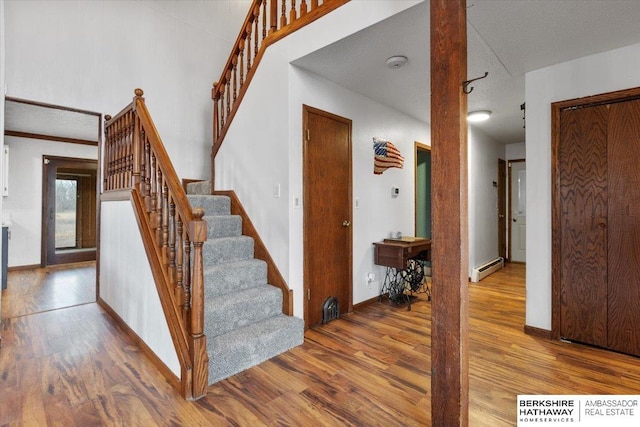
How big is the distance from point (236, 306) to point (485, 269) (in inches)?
162

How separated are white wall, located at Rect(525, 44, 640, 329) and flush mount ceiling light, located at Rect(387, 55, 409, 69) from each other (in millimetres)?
1174

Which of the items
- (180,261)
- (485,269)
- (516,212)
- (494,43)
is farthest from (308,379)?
(516,212)

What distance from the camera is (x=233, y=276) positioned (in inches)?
107

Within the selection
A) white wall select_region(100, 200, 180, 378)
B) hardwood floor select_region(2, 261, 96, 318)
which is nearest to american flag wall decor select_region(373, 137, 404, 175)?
white wall select_region(100, 200, 180, 378)

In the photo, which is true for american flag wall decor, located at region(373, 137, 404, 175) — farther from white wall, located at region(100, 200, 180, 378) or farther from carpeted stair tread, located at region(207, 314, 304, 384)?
white wall, located at region(100, 200, 180, 378)

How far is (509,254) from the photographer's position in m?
6.43

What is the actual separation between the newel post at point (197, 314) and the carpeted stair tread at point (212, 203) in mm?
1308

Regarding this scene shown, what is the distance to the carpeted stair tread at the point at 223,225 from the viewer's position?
9.93 feet

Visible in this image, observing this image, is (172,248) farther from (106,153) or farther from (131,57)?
(131,57)

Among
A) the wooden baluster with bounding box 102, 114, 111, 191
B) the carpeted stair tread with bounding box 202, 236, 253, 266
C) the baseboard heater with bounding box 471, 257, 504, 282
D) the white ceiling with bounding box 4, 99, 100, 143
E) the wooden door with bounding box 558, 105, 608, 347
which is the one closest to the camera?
the wooden door with bounding box 558, 105, 608, 347

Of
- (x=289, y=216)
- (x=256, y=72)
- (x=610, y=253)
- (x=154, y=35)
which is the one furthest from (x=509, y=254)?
(x=154, y=35)

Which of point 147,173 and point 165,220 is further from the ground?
point 147,173

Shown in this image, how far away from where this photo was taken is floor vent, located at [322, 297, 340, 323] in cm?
312

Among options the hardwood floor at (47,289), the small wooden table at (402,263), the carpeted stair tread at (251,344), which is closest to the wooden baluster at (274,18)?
the small wooden table at (402,263)
